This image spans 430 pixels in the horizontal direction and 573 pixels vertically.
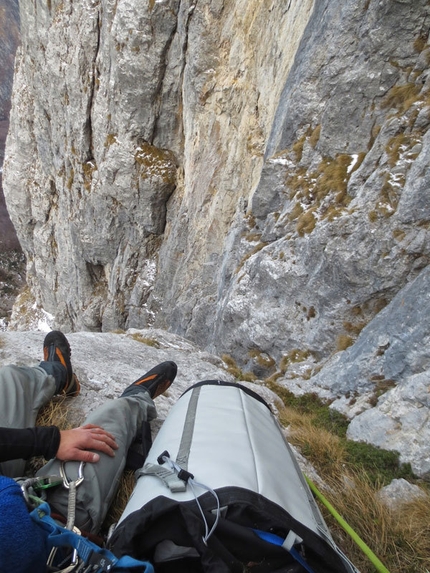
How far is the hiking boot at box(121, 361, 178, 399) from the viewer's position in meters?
4.50

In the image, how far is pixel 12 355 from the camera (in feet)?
18.9

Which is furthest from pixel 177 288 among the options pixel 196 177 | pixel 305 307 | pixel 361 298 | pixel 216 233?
pixel 361 298

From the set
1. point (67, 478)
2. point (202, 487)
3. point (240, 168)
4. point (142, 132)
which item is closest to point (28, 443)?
point (67, 478)

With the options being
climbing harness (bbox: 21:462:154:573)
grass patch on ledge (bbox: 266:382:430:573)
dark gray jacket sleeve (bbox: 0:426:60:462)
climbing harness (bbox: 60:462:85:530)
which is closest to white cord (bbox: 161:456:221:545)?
climbing harness (bbox: 21:462:154:573)

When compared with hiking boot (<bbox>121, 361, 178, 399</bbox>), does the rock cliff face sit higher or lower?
higher

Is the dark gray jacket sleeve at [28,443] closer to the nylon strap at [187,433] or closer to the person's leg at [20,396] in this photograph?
the person's leg at [20,396]

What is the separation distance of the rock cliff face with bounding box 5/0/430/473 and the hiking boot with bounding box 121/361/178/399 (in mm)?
3382

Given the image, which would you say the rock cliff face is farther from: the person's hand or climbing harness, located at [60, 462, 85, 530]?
climbing harness, located at [60, 462, 85, 530]

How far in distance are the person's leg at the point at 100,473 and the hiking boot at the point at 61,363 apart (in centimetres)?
103

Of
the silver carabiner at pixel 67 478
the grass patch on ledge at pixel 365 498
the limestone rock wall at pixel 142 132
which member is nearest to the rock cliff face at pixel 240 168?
the limestone rock wall at pixel 142 132

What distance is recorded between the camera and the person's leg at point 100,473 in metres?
2.52

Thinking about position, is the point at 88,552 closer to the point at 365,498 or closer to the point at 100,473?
the point at 100,473

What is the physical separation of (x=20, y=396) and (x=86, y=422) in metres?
0.73

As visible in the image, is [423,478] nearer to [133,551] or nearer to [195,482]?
[195,482]
